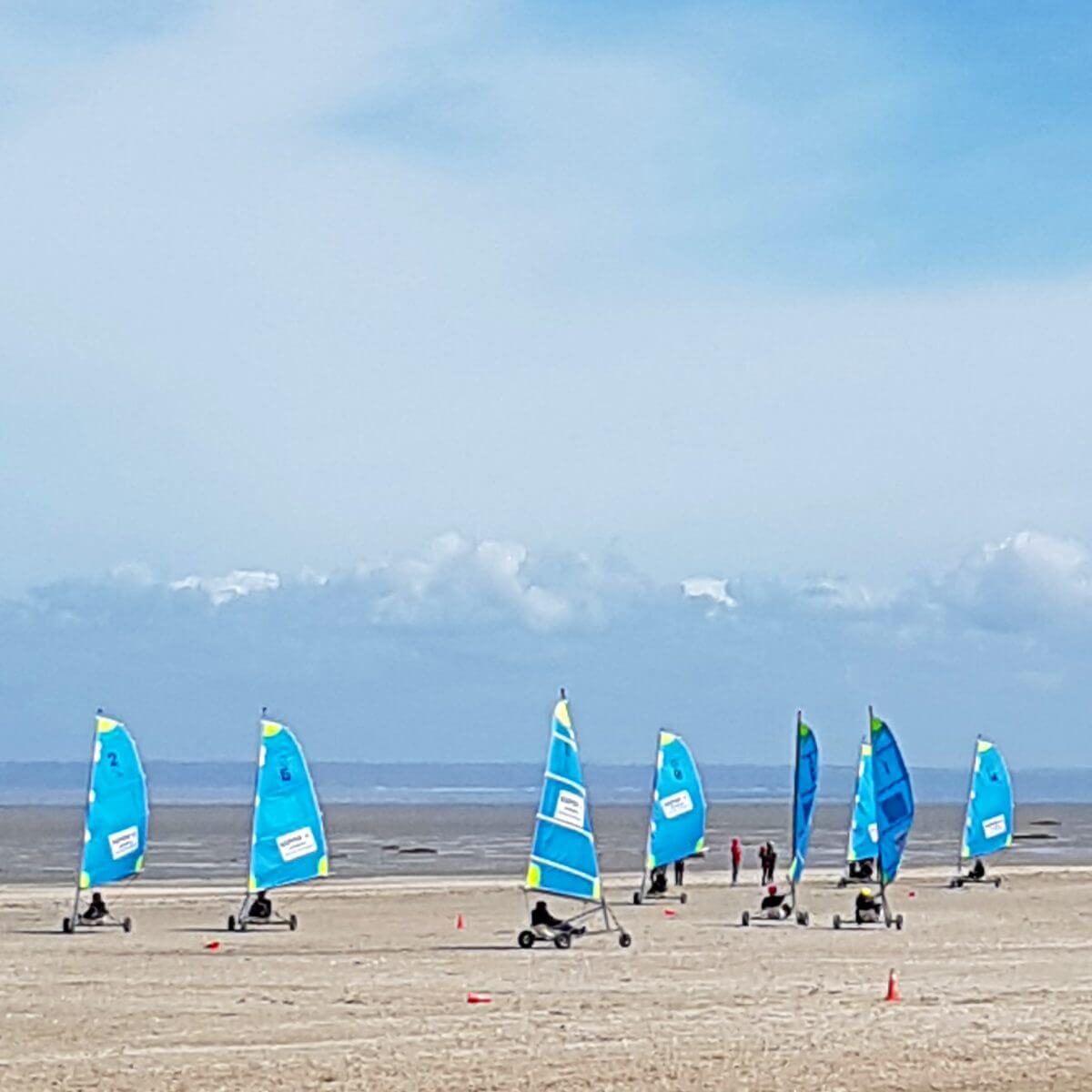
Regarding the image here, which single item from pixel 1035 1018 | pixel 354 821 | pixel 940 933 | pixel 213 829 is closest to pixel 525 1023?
pixel 1035 1018

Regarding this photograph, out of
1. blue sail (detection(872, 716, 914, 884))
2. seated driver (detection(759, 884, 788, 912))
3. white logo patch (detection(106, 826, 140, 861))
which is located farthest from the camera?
seated driver (detection(759, 884, 788, 912))

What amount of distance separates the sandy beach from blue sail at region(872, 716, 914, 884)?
1370 millimetres

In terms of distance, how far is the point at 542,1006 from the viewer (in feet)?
66.2

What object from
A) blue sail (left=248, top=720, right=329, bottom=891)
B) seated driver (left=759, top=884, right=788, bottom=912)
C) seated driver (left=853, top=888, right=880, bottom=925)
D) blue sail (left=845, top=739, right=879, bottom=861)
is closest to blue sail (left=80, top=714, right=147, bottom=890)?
blue sail (left=248, top=720, right=329, bottom=891)

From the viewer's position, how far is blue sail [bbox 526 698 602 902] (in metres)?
26.6

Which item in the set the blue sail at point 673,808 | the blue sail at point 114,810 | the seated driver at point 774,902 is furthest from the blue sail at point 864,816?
the blue sail at point 114,810

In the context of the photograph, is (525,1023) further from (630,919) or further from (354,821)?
(354,821)

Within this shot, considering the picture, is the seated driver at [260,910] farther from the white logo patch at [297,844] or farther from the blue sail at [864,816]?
the blue sail at [864,816]

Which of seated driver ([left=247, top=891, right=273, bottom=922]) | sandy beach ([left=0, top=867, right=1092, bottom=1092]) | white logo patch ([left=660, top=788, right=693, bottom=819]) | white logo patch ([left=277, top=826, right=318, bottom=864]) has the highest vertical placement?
white logo patch ([left=660, top=788, right=693, bottom=819])

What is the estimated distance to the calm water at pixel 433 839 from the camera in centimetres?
5244

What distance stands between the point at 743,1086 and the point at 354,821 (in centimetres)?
7441

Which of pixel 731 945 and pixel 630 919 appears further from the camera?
pixel 630 919

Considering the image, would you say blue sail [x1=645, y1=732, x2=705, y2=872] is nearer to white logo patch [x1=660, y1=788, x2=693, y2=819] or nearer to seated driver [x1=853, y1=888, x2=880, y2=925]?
white logo patch [x1=660, y1=788, x2=693, y2=819]

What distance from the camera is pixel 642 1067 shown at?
643 inches
